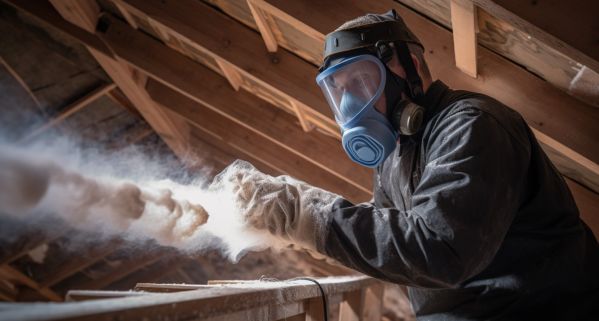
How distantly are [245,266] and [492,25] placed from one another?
6.31m

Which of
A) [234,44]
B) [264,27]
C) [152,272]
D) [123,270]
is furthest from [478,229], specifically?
[152,272]

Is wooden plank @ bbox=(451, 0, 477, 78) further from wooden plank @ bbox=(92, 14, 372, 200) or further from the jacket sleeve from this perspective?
wooden plank @ bbox=(92, 14, 372, 200)

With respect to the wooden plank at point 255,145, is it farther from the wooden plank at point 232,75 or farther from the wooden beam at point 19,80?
the wooden beam at point 19,80

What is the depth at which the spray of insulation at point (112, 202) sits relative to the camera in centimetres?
122

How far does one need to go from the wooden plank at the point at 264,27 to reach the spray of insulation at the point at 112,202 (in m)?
1.10

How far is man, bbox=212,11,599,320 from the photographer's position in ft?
4.58

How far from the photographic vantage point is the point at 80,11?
13.0 feet

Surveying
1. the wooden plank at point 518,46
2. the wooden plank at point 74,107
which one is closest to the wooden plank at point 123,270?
the wooden plank at point 74,107

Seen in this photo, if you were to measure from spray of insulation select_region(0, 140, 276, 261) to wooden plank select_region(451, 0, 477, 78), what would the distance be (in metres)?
0.91

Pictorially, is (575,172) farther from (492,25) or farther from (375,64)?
(375,64)

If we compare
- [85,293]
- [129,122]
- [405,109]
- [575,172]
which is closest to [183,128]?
[129,122]

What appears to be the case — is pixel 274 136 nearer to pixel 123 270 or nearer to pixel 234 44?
pixel 234 44

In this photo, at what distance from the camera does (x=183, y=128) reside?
5.80 meters

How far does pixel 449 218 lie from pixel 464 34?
83 cm
